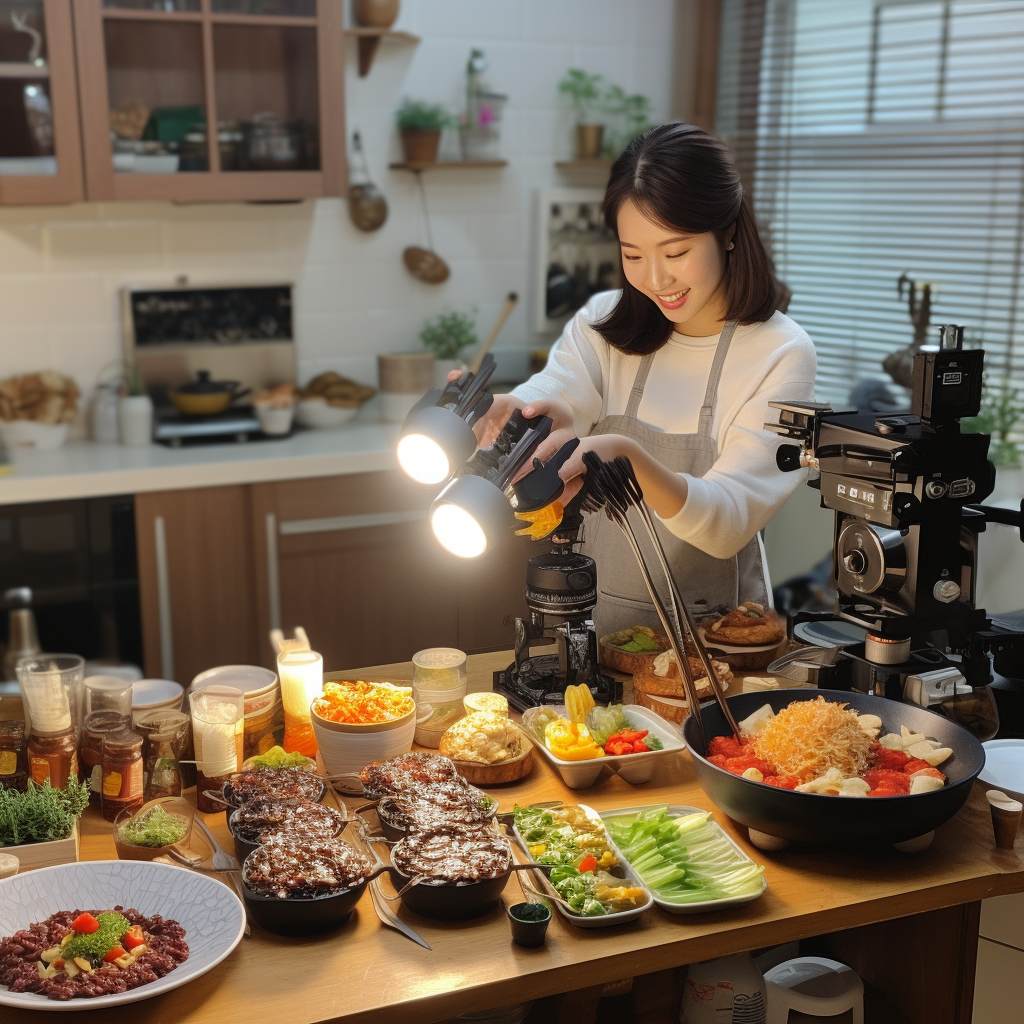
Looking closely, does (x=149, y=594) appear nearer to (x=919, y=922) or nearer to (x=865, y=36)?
(x=919, y=922)

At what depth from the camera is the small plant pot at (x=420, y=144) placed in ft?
12.3

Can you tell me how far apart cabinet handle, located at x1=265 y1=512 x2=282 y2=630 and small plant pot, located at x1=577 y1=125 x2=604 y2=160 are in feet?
5.73

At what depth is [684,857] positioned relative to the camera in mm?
1385

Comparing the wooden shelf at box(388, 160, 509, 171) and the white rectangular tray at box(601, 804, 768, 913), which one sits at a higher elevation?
the wooden shelf at box(388, 160, 509, 171)

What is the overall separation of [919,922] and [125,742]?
3.58 ft

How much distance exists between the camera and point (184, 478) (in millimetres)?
3230

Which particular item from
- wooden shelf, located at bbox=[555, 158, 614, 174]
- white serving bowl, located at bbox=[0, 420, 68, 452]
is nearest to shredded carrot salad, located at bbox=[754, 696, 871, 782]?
white serving bowl, located at bbox=[0, 420, 68, 452]

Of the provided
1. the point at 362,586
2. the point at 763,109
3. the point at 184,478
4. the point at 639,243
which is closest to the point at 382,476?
the point at 362,586

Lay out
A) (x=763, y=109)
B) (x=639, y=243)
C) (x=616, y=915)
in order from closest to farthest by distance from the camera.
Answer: (x=616, y=915)
(x=639, y=243)
(x=763, y=109)

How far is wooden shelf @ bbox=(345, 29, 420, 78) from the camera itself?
3592 mm

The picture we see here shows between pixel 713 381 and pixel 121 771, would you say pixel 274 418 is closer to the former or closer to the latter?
pixel 713 381

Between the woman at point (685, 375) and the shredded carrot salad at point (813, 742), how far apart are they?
0.43m

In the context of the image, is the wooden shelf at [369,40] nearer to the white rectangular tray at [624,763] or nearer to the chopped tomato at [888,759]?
the white rectangular tray at [624,763]

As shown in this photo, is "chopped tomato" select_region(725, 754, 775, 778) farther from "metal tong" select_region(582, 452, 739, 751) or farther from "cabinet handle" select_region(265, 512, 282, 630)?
"cabinet handle" select_region(265, 512, 282, 630)
